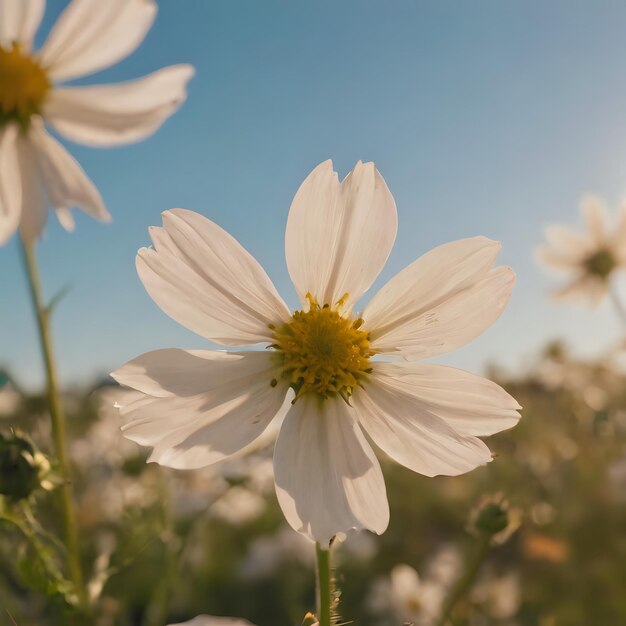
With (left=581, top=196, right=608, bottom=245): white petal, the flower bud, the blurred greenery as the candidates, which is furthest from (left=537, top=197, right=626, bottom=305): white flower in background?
the flower bud

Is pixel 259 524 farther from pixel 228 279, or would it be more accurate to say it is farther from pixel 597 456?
pixel 228 279

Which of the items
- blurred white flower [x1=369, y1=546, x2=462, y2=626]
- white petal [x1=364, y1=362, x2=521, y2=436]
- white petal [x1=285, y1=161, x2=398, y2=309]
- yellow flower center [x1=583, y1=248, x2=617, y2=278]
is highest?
yellow flower center [x1=583, y1=248, x2=617, y2=278]

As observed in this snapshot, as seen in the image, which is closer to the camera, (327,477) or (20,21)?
(327,477)

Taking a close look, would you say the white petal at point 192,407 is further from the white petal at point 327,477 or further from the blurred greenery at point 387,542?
the blurred greenery at point 387,542

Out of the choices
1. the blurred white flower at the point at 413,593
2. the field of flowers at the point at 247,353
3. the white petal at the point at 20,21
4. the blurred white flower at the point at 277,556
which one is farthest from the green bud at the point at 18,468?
the blurred white flower at the point at 413,593

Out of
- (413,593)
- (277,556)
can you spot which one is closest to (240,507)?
(277,556)

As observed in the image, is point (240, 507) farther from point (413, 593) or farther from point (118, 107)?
point (118, 107)

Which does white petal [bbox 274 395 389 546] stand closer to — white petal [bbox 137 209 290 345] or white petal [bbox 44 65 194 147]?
white petal [bbox 137 209 290 345]
